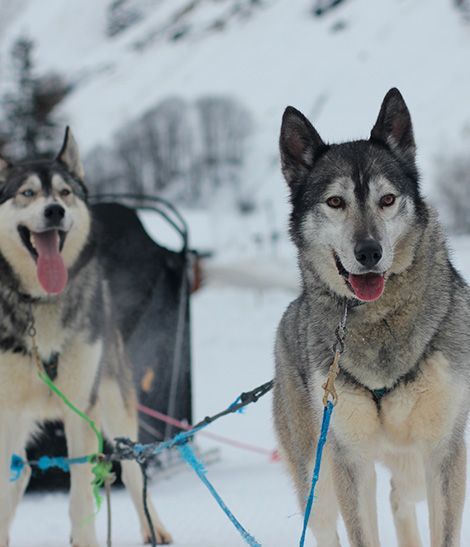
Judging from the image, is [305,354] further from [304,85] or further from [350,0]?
[350,0]

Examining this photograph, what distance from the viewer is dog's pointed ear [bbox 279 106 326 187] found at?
2.52 m

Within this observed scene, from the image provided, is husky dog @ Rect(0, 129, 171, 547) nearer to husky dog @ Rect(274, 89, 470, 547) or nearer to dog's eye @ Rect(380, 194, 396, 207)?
husky dog @ Rect(274, 89, 470, 547)

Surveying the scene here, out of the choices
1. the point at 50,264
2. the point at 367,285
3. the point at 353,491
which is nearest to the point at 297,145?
the point at 367,285

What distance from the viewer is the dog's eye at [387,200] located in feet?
7.52

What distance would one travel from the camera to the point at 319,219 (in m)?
2.38

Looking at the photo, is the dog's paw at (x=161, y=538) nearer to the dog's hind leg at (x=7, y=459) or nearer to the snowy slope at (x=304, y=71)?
the dog's hind leg at (x=7, y=459)

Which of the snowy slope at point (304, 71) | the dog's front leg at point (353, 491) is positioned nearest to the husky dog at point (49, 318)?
the dog's front leg at point (353, 491)

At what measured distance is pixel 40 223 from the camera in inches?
145

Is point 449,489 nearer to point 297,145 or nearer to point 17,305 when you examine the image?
point 297,145

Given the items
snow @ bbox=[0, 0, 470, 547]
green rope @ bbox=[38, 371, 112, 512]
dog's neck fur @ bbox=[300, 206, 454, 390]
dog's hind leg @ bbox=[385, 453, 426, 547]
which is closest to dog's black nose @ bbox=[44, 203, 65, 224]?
green rope @ bbox=[38, 371, 112, 512]

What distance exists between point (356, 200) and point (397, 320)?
13.8 inches

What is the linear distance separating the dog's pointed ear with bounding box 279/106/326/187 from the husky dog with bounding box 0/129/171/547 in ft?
4.75

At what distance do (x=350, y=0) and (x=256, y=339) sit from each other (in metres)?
60.2

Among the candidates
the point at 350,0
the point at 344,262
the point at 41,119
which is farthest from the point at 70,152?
the point at 350,0
